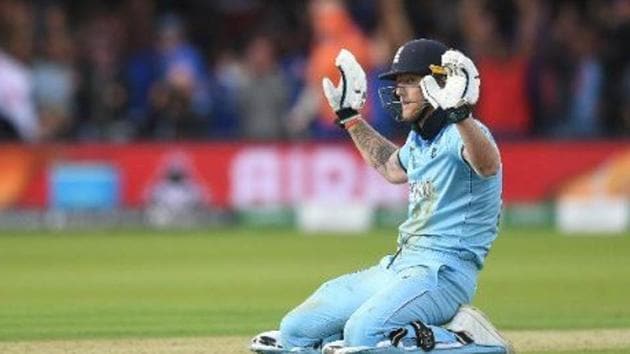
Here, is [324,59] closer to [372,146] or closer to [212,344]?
[212,344]

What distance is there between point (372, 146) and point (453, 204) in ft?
2.87

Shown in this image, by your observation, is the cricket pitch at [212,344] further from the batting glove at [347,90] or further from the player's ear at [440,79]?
the player's ear at [440,79]

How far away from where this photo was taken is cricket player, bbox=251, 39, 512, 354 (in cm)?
725

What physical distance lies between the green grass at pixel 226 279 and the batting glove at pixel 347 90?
148 cm

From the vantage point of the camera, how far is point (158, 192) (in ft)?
55.5

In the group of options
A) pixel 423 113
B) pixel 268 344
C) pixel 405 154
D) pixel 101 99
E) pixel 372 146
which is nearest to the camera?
pixel 423 113

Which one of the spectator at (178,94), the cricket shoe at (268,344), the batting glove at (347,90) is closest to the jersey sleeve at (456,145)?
the batting glove at (347,90)

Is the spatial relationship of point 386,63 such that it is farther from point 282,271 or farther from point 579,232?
point 282,271

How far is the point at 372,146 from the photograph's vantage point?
324 inches

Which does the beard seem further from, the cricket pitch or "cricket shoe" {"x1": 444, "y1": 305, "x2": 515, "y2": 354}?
the cricket pitch

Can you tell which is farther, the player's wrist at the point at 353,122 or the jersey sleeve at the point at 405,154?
the player's wrist at the point at 353,122

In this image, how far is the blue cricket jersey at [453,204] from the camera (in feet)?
24.4

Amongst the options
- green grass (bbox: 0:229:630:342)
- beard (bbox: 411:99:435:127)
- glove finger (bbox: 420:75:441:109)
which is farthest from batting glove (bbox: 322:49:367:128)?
green grass (bbox: 0:229:630:342)

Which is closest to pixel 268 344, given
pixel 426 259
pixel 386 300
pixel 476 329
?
pixel 386 300
